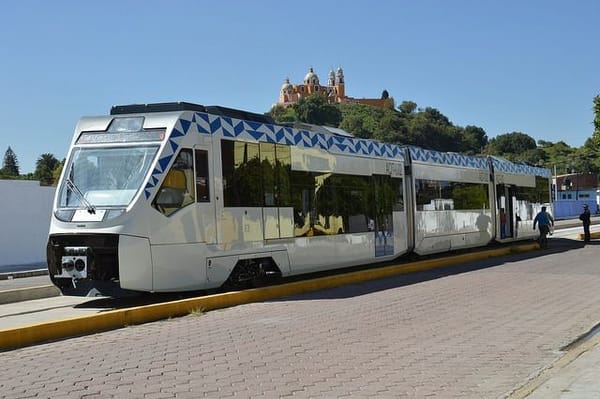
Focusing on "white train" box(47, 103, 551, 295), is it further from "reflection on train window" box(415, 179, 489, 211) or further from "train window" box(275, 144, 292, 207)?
"reflection on train window" box(415, 179, 489, 211)

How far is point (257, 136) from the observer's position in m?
13.3

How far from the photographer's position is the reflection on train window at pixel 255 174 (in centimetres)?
1246

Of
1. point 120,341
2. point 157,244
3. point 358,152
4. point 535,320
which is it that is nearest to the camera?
point 120,341

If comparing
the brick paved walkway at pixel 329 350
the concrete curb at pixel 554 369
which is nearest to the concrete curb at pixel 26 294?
the brick paved walkway at pixel 329 350

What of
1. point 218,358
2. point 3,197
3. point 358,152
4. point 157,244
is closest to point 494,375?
point 218,358

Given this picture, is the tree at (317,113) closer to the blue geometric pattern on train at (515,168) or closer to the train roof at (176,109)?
the blue geometric pattern on train at (515,168)

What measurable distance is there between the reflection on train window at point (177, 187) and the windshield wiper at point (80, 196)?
1065 millimetres

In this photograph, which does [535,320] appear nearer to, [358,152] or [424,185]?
[358,152]

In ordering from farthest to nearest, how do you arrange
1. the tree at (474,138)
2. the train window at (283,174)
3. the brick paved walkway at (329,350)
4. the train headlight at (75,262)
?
the tree at (474,138) < the train window at (283,174) < the train headlight at (75,262) < the brick paved walkway at (329,350)

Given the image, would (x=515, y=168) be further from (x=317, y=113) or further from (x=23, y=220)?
(x=317, y=113)

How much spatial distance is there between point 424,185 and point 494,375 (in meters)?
13.9

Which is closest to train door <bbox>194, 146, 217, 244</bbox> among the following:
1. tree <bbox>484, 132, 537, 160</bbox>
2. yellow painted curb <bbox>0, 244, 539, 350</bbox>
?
yellow painted curb <bbox>0, 244, 539, 350</bbox>

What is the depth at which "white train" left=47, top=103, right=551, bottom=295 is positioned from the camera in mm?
10992

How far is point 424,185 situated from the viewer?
2028 centimetres
